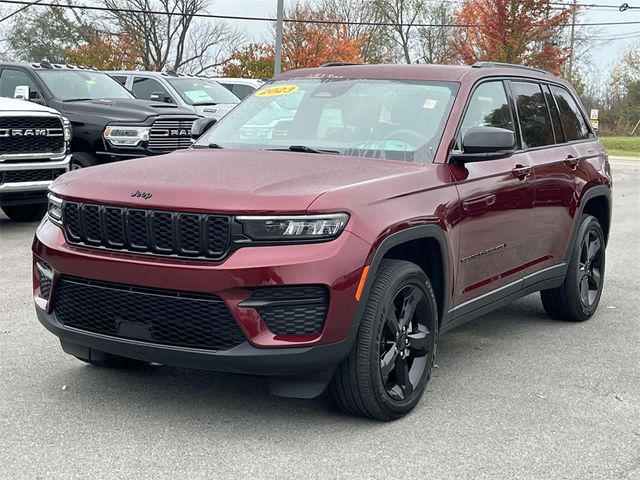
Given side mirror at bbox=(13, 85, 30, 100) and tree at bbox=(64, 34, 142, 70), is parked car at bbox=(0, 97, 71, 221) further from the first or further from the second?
tree at bbox=(64, 34, 142, 70)

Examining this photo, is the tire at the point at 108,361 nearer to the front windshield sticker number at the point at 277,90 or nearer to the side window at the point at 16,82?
the front windshield sticker number at the point at 277,90

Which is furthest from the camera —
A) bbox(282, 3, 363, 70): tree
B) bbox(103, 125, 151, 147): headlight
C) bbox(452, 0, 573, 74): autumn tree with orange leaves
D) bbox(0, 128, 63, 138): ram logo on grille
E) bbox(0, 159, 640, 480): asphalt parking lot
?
bbox(282, 3, 363, 70): tree

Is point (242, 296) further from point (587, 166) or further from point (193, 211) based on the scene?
point (587, 166)

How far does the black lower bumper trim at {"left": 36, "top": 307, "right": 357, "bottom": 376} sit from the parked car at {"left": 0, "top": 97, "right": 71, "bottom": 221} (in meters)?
6.52

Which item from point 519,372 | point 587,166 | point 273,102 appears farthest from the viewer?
point 587,166

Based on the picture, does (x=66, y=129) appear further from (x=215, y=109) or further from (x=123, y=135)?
(x=215, y=109)

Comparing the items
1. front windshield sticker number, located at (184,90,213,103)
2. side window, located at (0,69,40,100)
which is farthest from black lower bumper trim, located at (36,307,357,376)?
front windshield sticker number, located at (184,90,213,103)

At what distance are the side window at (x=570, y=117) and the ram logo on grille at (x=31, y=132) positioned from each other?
6147 millimetres

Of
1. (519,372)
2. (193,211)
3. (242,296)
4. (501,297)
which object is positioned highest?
(193,211)

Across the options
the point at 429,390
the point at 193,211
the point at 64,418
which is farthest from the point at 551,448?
the point at 64,418

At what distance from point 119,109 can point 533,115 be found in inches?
277

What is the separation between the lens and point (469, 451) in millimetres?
4082

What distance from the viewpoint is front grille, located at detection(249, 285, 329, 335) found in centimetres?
392

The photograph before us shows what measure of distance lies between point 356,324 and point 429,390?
3.51 feet
